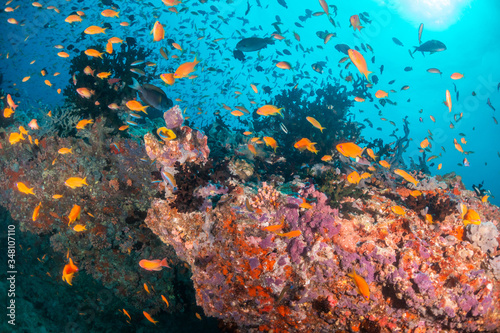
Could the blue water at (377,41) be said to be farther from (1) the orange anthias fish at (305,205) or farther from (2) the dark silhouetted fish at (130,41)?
(1) the orange anthias fish at (305,205)

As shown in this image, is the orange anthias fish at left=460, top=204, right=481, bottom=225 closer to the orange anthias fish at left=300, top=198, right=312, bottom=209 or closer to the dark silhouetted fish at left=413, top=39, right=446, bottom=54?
the orange anthias fish at left=300, top=198, right=312, bottom=209

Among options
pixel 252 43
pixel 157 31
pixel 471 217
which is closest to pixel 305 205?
pixel 471 217

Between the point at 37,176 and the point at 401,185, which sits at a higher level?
the point at 401,185

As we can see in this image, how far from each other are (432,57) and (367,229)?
5249cm

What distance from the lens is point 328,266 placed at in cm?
336

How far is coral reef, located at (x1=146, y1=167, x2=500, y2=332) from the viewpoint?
3.25 m

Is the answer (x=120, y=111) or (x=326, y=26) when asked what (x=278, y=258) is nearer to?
(x=120, y=111)

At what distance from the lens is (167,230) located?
423 cm

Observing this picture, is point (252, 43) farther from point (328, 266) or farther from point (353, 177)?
point (328, 266)

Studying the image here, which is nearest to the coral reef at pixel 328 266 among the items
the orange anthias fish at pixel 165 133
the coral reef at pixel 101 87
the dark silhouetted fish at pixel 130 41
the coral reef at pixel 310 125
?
the orange anthias fish at pixel 165 133

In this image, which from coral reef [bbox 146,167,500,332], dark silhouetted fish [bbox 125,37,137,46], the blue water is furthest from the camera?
the blue water

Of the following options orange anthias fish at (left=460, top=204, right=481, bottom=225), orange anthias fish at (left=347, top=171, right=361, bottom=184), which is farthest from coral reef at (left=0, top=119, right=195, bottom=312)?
orange anthias fish at (left=460, top=204, right=481, bottom=225)

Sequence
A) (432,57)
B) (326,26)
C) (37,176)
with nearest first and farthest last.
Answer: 1. (37,176)
2. (432,57)
3. (326,26)

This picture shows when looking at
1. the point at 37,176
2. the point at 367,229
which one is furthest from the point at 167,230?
the point at 37,176
